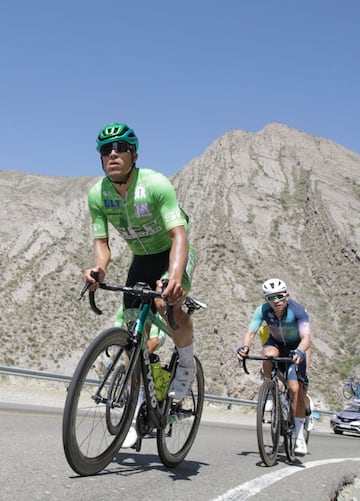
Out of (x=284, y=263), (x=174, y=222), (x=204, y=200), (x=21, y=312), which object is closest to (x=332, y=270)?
(x=284, y=263)

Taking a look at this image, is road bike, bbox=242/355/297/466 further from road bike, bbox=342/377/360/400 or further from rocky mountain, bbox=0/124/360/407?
road bike, bbox=342/377/360/400

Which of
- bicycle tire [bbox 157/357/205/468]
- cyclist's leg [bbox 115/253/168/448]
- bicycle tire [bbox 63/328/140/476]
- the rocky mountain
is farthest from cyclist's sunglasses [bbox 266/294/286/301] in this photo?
the rocky mountain

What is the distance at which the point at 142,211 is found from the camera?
4.40 metres

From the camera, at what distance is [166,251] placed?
15.7 ft

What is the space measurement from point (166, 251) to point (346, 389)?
38.6m

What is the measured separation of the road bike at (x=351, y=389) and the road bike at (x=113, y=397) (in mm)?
37875

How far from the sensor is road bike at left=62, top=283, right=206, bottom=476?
139 inches

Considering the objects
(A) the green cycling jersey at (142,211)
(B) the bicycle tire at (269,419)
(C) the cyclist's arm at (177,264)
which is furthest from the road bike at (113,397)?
(B) the bicycle tire at (269,419)

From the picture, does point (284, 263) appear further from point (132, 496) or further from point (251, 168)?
point (132, 496)

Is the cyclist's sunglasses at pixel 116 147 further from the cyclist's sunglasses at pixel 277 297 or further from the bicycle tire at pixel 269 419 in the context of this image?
the cyclist's sunglasses at pixel 277 297

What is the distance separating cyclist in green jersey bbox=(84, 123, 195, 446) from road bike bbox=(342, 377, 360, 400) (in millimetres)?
37935

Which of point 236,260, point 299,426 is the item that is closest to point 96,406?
point 299,426

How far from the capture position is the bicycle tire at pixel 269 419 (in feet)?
20.6

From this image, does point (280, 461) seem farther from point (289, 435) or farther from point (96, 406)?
point (96, 406)
